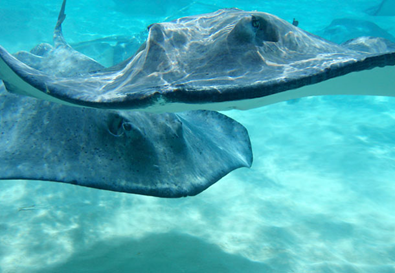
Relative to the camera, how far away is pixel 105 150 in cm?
256

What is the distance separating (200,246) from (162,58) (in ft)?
7.10

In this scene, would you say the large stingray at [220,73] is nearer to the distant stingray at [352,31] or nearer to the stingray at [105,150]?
the stingray at [105,150]

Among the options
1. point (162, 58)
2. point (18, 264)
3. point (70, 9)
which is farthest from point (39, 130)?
point (70, 9)

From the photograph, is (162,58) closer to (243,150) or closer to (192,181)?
(192,181)

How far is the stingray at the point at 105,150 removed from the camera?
2277mm

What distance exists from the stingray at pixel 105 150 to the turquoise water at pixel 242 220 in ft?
2.99

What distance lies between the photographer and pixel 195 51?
274cm

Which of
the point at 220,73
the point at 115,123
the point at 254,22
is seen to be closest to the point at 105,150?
the point at 115,123

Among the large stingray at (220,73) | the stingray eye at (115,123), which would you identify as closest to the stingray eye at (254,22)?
Answer: the large stingray at (220,73)

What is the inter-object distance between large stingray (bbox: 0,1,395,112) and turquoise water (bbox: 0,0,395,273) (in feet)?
5.51

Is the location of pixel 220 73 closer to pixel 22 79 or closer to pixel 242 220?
pixel 22 79

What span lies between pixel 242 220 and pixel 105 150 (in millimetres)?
2142

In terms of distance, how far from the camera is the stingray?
2277 millimetres

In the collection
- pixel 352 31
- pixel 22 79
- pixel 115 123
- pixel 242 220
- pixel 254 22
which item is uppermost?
pixel 352 31
